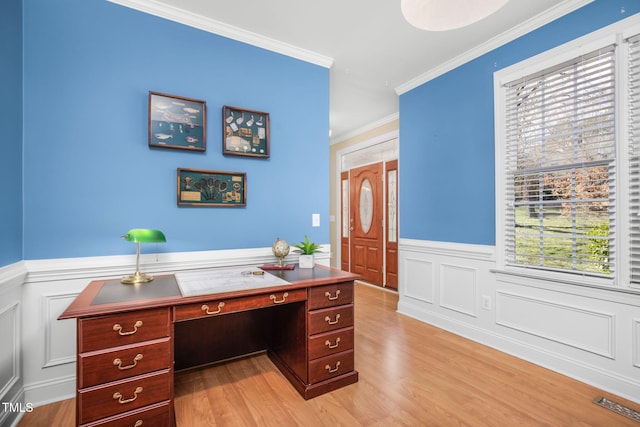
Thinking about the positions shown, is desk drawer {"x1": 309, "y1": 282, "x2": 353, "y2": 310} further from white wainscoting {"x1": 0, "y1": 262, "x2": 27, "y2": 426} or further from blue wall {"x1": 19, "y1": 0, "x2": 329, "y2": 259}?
white wainscoting {"x1": 0, "y1": 262, "x2": 27, "y2": 426}

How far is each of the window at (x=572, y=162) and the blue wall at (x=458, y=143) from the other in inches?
4.4

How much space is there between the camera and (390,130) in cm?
475

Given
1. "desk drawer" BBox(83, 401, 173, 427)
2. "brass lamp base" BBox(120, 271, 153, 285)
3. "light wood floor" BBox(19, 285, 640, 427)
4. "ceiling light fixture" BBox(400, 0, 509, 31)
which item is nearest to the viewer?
"ceiling light fixture" BBox(400, 0, 509, 31)

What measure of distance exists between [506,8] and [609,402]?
9.48 feet

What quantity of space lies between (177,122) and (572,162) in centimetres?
306

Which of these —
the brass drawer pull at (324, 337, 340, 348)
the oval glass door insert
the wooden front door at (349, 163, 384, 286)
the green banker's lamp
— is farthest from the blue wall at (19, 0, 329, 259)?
the oval glass door insert

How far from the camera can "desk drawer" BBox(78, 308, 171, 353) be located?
139 cm

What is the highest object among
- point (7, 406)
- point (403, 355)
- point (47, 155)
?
point (47, 155)

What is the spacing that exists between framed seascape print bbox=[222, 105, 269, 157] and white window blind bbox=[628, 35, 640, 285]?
8.67ft

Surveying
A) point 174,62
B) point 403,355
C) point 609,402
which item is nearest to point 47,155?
point 174,62

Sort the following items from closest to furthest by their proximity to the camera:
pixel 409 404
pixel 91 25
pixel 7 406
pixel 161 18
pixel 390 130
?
pixel 7 406 → pixel 409 404 → pixel 91 25 → pixel 161 18 → pixel 390 130

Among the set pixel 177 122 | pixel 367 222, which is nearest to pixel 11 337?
pixel 177 122

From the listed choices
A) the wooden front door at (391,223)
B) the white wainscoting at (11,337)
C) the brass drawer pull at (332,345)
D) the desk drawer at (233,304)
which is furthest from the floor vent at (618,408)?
the white wainscoting at (11,337)

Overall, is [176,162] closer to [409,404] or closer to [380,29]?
[380,29]
